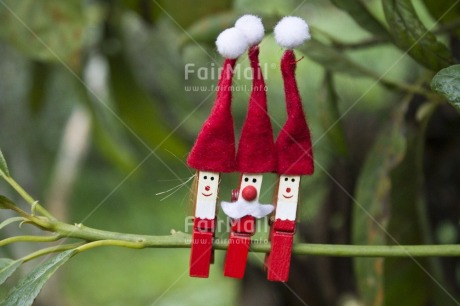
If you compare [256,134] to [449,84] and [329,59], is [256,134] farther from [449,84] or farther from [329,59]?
[329,59]

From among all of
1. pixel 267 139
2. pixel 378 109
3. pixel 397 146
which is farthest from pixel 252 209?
pixel 378 109

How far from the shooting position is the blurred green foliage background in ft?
2.45

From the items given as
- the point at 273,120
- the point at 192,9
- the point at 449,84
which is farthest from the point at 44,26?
the point at 449,84

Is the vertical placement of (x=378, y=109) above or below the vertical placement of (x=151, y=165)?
above

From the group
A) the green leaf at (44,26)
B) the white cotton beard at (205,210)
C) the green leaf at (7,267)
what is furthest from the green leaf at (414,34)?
the green leaf at (44,26)

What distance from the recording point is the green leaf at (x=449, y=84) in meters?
0.48

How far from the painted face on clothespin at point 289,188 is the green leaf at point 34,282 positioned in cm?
15

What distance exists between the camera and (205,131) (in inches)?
19.8

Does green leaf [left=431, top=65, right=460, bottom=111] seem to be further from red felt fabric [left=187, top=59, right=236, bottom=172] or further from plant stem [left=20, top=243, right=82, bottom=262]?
plant stem [left=20, top=243, right=82, bottom=262]

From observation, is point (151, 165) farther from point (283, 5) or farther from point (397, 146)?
point (397, 146)

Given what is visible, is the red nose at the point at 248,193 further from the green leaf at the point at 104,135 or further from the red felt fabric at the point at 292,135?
the green leaf at the point at 104,135

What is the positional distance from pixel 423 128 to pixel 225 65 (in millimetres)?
324

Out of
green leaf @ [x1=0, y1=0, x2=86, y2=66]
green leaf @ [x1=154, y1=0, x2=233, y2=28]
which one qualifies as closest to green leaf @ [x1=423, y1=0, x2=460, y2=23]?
green leaf @ [x1=154, y1=0, x2=233, y2=28]

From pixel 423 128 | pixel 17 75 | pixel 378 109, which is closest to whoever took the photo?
pixel 423 128
